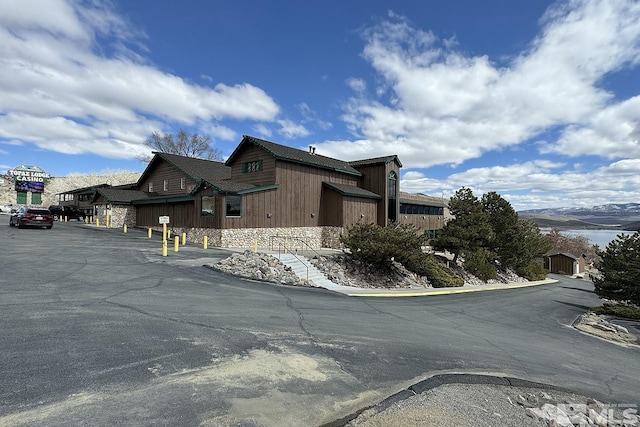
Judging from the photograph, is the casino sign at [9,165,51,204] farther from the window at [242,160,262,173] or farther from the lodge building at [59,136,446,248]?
the window at [242,160,262,173]

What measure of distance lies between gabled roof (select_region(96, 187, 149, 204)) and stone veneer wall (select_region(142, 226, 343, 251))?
5111mm

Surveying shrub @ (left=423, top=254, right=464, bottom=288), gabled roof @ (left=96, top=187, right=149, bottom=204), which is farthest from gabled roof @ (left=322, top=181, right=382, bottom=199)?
gabled roof @ (left=96, top=187, right=149, bottom=204)

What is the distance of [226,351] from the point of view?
5680mm

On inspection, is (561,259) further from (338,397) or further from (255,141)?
(338,397)

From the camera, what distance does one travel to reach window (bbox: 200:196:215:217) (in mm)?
24109

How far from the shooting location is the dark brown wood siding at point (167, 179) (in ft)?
103

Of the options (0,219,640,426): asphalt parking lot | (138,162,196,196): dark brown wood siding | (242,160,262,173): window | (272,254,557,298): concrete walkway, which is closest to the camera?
(0,219,640,426): asphalt parking lot

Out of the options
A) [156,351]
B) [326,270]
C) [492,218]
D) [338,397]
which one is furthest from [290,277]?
[492,218]

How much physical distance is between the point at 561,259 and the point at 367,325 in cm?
5542

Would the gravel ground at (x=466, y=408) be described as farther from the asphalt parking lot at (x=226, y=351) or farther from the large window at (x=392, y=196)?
the large window at (x=392, y=196)

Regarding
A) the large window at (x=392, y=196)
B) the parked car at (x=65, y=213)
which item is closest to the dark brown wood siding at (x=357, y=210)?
the large window at (x=392, y=196)

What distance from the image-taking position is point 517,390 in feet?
18.3

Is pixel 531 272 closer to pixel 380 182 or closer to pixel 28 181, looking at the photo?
pixel 380 182

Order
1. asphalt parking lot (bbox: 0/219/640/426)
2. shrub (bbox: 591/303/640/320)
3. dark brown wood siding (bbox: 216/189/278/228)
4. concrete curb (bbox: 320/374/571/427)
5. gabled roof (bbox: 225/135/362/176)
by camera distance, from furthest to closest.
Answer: gabled roof (bbox: 225/135/362/176)
dark brown wood siding (bbox: 216/189/278/228)
shrub (bbox: 591/303/640/320)
concrete curb (bbox: 320/374/571/427)
asphalt parking lot (bbox: 0/219/640/426)
